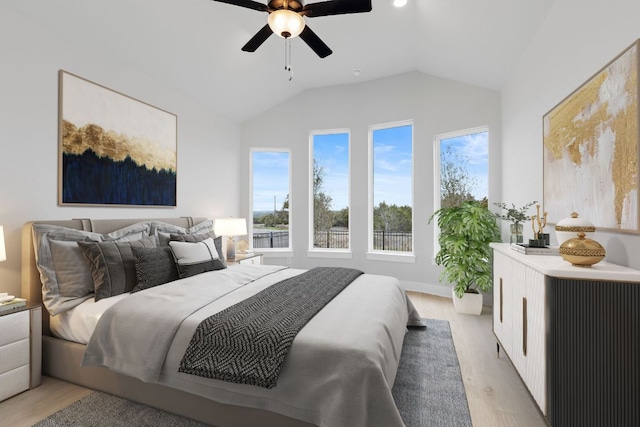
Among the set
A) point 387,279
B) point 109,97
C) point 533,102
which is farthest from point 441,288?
point 109,97

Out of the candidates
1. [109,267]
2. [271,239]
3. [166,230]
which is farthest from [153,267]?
[271,239]

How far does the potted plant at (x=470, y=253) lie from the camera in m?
3.82

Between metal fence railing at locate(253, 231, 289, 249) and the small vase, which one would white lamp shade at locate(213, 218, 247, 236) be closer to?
metal fence railing at locate(253, 231, 289, 249)

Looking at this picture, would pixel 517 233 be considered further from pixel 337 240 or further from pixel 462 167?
pixel 337 240

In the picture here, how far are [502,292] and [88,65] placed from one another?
418cm

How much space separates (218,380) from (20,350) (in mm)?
1584

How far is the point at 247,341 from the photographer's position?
171cm

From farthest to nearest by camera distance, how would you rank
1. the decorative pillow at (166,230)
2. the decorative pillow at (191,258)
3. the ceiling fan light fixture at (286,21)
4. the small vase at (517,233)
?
1. the decorative pillow at (166,230)
2. the decorative pillow at (191,258)
3. the small vase at (517,233)
4. the ceiling fan light fixture at (286,21)

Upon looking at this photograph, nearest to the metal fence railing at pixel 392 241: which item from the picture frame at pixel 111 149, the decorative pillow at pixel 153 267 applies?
the picture frame at pixel 111 149

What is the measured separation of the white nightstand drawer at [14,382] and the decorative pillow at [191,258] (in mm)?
1192

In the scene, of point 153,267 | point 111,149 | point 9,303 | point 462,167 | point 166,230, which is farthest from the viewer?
point 462,167

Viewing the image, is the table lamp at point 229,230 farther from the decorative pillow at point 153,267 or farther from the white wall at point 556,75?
the white wall at point 556,75

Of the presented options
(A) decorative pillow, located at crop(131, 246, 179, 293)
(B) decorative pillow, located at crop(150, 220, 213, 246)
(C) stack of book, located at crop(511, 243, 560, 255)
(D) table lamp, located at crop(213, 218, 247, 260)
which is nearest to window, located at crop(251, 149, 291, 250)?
(D) table lamp, located at crop(213, 218, 247, 260)

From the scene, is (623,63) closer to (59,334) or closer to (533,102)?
(533,102)
